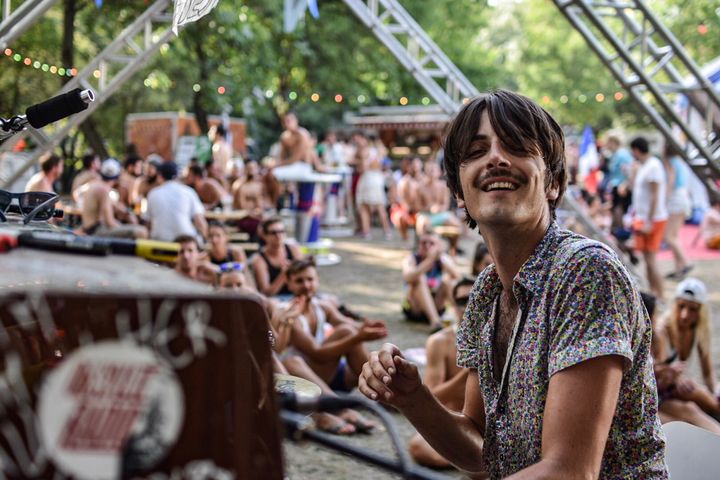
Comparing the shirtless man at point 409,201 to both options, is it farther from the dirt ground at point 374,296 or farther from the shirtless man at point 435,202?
the dirt ground at point 374,296

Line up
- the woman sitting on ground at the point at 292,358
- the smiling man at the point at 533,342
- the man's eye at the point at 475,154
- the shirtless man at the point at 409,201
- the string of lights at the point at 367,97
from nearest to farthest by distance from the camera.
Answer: the smiling man at the point at 533,342, the man's eye at the point at 475,154, the woman sitting on ground at the point at 292,358, the shirtless man at the point at 409,201, the string of lights at the point at 367,97

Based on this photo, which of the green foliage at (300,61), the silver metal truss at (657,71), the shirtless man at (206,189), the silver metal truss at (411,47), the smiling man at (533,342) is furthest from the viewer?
the green foliage at (300,61)

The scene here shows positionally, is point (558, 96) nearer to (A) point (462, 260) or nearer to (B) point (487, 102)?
(A) point (462, 260)

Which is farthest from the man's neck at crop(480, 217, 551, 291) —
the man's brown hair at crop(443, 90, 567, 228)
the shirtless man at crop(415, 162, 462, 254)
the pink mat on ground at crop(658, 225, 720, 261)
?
the pink mat on ground at crop(658, 225, 720, 261)

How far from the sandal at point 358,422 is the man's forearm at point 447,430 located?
3.48 meters

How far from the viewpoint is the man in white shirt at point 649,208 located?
1028 centimetres

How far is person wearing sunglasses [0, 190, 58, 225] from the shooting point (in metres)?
1.97

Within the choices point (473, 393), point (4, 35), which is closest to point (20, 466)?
point (473, 393)

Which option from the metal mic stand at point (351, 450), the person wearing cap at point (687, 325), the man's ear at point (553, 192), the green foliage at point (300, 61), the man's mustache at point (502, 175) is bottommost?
the person wearing cap at point (687, 325)

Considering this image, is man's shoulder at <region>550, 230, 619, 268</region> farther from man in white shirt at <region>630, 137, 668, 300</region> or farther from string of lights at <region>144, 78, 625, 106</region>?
man in white shirt at <region>630, 137, 668, 300</region>

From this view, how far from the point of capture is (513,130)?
6.11 feet

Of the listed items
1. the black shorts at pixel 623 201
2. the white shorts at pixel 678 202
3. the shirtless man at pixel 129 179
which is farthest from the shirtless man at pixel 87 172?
the black shorts at pixel 623 201

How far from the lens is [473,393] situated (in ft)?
7.15

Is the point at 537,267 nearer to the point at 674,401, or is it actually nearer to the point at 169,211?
the point at 674,401
